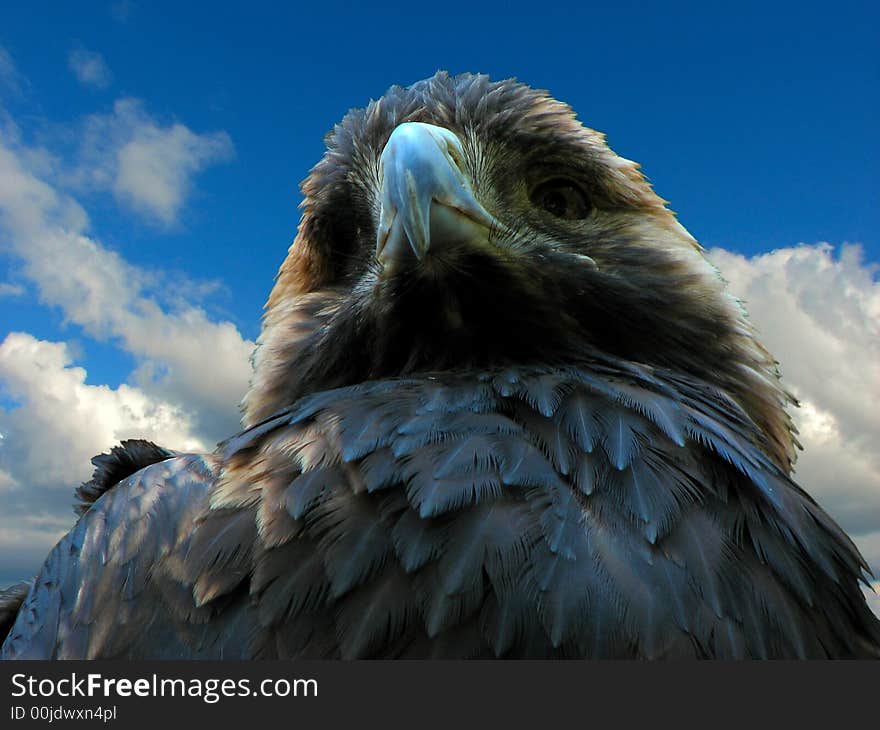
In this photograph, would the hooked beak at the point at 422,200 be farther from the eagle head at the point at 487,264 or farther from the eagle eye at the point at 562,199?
the eagle eye at the point at 562,199

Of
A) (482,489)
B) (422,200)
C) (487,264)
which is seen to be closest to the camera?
(482,489)

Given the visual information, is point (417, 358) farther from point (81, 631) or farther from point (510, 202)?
point (81, 631)

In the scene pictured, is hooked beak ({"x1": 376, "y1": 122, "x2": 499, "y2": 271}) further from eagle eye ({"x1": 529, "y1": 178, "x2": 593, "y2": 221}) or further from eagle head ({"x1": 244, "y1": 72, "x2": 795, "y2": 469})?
eagle eye ({"x1": 529, "y1": 178, "x2": 593, "y2": 221})

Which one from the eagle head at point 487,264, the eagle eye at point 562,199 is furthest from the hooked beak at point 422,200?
the eagle eye at point 562,199

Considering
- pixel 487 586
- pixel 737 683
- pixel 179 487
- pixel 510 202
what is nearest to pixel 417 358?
pixel 510 202

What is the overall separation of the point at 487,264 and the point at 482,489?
1.23 m

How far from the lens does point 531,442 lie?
2656 millimetres

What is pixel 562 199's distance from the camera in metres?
3.99

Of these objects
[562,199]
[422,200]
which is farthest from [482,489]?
[562,199]

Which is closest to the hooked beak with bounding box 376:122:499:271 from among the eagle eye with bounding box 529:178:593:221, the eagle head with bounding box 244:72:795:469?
the eagle head with bounding box 244:72:795:469

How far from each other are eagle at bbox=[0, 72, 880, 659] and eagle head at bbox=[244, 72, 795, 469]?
0.01 metres

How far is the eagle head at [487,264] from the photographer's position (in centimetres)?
332

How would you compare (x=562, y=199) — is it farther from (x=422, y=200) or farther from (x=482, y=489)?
(x=482, y=489)

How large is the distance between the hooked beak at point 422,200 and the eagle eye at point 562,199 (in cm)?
66
